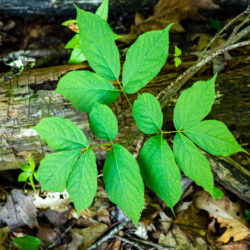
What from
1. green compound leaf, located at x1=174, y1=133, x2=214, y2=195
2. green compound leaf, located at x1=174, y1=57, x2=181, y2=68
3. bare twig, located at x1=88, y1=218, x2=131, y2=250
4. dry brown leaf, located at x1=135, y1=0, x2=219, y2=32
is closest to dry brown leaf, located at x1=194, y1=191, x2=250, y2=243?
bare twig, located at x1=88, y1=218, x2=131, y2=250

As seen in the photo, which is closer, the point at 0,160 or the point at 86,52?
the point at 86,52

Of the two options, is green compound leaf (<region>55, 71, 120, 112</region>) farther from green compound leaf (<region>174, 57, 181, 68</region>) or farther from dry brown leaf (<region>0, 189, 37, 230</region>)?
dry brown leaf (<region>0, 189, 37, 230</region>)

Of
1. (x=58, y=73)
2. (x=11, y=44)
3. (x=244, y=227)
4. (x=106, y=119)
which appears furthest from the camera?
(x=11, y=44)

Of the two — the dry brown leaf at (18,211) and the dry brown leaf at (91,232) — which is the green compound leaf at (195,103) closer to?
the dry brown leaf at (91,232)

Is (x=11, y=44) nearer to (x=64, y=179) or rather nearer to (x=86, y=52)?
(x=86, y=52)

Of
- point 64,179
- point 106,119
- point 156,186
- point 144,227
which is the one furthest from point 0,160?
point 144,227

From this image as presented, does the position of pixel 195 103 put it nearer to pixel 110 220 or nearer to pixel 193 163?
pixel 193 163
